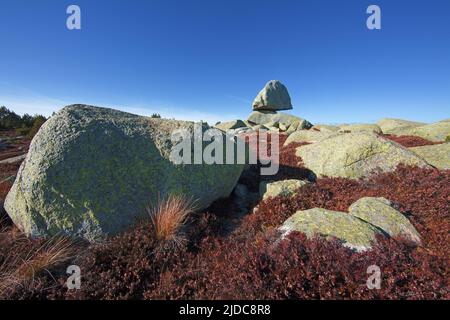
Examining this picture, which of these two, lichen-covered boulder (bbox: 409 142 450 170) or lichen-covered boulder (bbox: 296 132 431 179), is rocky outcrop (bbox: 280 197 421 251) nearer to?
lichen-covered boulder (bbox: 296 132 431 179)

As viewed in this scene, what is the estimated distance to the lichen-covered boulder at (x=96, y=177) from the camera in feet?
19.4

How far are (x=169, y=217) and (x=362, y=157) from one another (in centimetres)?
720

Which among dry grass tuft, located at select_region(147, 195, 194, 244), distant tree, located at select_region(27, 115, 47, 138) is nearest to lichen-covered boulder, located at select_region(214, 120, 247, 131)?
distant tree, located at select_region(27, 115, 47, 138)

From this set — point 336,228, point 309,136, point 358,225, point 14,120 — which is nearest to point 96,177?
point 336,228

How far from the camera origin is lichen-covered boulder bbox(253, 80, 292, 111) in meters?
49.7

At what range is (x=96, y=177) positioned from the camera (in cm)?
618

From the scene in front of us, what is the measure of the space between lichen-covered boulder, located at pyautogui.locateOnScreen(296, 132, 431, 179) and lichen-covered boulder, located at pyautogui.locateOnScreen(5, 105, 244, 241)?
4.29 metres

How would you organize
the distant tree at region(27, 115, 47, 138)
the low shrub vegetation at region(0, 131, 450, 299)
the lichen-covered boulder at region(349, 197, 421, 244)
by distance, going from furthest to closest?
1. the distant tree at region(27, 115, 47, 138)
2. the lichen-covered boulder at region(349, 197, 421, 244)
3. the low shrub vegetation at region(0, 131, 450, 299)

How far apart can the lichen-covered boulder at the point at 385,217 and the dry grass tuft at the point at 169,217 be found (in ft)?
13.9

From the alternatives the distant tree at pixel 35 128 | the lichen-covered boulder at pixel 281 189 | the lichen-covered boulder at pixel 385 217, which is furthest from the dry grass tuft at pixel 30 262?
the distant tree at pixel 35 128

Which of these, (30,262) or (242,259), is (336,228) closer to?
(242,259)

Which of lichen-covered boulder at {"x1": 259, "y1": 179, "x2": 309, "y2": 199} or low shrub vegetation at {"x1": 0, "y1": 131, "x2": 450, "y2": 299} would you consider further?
lichen-covered boulder at {"x1": 259, "y1": 179, "x2": 309, "y2": 199}

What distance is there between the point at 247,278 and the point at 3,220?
23.6 ft
